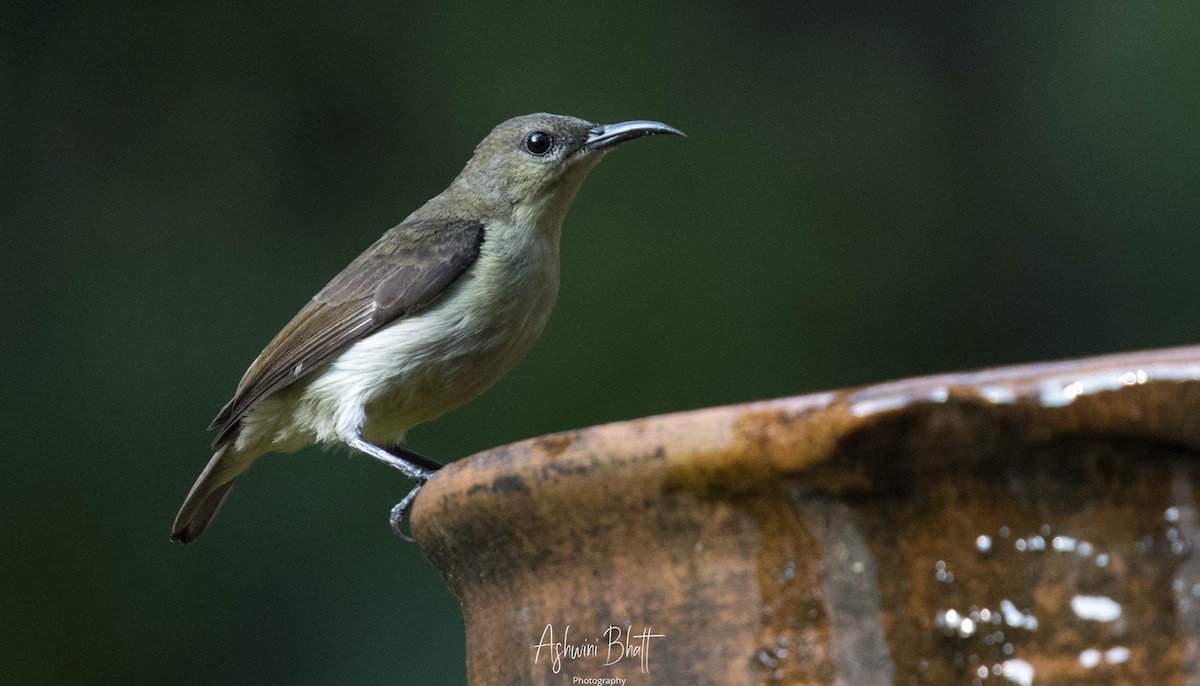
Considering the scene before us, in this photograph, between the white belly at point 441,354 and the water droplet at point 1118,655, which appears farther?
the white belly at point 441,354

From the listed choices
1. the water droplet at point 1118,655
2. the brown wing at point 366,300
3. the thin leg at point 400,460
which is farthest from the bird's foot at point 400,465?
the water droplet at point 1118,655

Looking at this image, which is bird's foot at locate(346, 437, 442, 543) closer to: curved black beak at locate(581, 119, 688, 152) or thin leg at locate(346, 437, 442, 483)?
thin leg at locate(346, 437, 442, 483)

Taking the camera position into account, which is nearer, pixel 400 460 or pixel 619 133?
pixel 400 460

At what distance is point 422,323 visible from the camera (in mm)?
3471

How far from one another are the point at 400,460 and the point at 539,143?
1121 millimetres

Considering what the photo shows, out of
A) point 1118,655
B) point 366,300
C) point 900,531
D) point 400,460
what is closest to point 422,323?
point 366,300

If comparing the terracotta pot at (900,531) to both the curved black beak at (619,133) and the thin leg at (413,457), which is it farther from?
the curved black beak at (619,133)

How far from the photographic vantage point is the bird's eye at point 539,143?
4012 millimetres

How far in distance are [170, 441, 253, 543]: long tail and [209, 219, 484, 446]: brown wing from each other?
0.08 m

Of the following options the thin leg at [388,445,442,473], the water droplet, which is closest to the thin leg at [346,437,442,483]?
the thin leg at [388,445,442,473]

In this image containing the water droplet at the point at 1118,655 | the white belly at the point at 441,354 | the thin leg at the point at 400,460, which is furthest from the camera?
the white belly at the point at 441,354

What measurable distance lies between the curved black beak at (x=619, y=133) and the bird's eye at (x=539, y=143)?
0.32 ft

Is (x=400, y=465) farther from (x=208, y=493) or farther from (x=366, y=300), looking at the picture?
(x=208, y=493)

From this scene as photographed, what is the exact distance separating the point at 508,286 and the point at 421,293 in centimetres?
21
